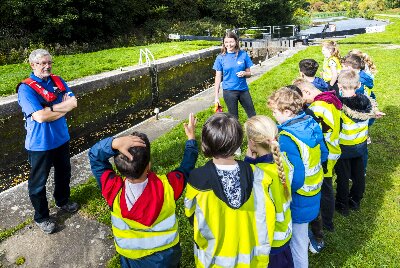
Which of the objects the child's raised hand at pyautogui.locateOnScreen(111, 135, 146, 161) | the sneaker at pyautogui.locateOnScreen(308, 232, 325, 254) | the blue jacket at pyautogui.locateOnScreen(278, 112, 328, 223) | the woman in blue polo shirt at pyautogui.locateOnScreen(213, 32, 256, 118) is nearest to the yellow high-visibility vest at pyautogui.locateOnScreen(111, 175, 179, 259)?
the child's raised hand at pyautogui.locateOnScreen(111, 135, 146, 161)

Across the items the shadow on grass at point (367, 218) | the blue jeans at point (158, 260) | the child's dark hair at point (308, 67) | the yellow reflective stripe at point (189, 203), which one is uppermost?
the child's dark hair at point (308, 67)

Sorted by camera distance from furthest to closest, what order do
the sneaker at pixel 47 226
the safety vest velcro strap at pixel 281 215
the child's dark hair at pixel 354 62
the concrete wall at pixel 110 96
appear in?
the concrete wall at pixel 110 96 < the child's dark hair at pixel 354 62 < the sneaker at pixel 47 226 < the safety vest velcro strap at pixel 281 215

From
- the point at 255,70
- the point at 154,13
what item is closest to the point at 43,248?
the point at 255,70

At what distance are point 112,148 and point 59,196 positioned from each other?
7.51 feet

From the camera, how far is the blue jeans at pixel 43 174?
3670 millimetres

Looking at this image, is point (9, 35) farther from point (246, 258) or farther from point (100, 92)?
point (246, 258)

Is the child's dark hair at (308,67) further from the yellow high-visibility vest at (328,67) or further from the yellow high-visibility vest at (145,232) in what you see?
the yellow high-visibility vest at (145,232)

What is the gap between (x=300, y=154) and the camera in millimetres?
2621

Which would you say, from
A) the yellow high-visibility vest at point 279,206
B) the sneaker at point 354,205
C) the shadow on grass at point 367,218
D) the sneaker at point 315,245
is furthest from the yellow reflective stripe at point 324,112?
the sneaker at point 354,205

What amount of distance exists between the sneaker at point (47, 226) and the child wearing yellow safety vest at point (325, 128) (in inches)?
109

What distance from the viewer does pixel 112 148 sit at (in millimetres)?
2207

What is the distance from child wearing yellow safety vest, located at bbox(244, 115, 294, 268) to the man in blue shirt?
2150 millimetres

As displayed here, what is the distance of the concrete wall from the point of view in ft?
24.1

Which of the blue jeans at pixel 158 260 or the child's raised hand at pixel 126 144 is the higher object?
the child's raised hand at pixel 126 144
